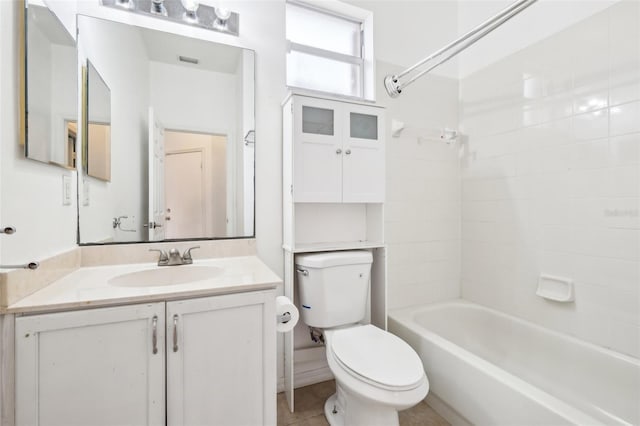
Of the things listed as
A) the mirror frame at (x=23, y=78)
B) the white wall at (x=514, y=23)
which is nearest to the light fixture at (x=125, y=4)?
the mirror frame at (x=23, y=78)

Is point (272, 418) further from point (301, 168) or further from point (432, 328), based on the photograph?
point (432, 328)

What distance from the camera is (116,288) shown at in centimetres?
103

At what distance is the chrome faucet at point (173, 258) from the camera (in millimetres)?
1400

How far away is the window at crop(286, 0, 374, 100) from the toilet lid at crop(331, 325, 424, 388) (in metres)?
1.51

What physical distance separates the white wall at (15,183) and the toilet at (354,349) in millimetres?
1091

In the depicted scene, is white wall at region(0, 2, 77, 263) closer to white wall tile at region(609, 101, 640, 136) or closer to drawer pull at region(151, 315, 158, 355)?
drawer pull at region(151, 315, 158, 355)

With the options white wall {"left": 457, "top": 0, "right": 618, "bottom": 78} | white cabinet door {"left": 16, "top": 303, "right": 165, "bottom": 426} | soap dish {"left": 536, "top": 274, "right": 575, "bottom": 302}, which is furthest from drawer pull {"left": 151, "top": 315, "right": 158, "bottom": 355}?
white wall {"left": 457, "top": 0, "right": 618, "bottom": 78}

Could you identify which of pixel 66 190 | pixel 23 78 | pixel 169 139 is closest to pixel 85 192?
pixel 66 190

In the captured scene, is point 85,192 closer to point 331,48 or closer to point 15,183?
point 15,183

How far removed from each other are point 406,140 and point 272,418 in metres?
1.83

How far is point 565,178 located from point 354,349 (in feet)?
4.94

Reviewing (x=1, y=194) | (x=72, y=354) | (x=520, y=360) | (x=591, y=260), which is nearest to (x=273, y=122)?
(x=1, y=194)

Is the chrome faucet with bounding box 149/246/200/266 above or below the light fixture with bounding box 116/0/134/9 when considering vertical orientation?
below

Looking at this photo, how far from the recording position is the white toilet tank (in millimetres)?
1614
